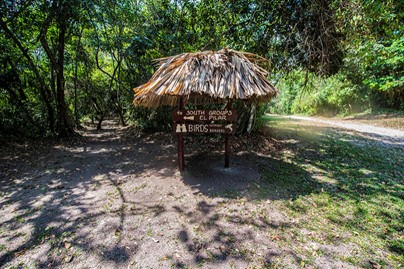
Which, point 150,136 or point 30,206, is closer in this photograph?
point 30,206

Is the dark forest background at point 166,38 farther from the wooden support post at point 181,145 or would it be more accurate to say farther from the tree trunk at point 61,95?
the wooden support post at point 181,145

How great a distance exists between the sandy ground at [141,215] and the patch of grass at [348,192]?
32 centimetres

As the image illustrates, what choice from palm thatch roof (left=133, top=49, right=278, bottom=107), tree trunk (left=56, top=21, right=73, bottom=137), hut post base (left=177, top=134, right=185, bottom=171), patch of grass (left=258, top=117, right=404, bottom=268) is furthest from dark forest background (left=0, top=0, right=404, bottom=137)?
hut post base (left=177, top=134, right=185, bottom=171)

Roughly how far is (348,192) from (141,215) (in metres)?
4.40

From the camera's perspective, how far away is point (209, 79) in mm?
4406

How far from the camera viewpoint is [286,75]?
8086 mm

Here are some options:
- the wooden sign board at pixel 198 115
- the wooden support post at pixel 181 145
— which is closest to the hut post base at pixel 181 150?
the wooden support post at pixel 181 145

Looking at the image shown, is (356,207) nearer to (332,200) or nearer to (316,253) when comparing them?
(332,200)

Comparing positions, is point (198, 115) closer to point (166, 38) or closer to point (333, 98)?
point (166, 38)

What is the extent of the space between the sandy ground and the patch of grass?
0.32m

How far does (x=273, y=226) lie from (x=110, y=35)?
1097cm

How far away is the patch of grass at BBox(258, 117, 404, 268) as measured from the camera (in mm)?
3113

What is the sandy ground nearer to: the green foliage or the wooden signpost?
the wooden signpost

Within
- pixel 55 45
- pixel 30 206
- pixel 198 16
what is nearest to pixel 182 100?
pixel 30 206
